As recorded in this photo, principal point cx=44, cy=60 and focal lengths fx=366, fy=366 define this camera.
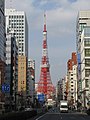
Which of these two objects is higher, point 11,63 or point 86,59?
point 11,63

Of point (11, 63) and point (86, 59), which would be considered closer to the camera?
point (86, 59)

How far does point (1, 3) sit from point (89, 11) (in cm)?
4673

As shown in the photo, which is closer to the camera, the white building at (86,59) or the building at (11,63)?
the white building at (86,59)

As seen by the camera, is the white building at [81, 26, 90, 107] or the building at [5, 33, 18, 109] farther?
the building at [5, 33, 18, 109]

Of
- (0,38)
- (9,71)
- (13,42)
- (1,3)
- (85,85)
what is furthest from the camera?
(13,42)

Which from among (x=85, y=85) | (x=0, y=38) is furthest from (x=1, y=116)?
(x=0, y=38)

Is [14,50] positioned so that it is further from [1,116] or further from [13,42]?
[1,116]

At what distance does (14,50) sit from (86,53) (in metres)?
58.0

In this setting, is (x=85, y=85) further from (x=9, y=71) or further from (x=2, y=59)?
(x=9, y=71)

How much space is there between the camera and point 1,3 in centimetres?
15612

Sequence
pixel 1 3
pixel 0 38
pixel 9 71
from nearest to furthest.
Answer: pixel 0 38 < pixel 1 3 < pixel 9 71

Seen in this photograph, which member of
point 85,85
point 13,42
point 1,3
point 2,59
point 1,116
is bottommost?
point 1,116

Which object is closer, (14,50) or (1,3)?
(1,3)

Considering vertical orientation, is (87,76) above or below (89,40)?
below
